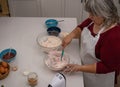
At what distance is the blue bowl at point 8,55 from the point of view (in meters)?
1.43

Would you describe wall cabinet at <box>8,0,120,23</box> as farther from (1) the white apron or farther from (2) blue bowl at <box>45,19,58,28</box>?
(1) the white apron

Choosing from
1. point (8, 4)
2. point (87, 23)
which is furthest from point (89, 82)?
point (8, 4)

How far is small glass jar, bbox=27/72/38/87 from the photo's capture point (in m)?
1.25

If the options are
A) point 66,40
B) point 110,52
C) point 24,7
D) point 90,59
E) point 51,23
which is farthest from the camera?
point 24,7

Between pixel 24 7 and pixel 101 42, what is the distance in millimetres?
1476

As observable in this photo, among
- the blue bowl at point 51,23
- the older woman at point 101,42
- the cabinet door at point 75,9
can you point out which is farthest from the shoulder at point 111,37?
the cabinet door at point 75,9

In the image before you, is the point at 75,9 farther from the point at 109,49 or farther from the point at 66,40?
the point at 109,49

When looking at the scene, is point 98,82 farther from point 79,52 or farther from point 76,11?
point 76,11

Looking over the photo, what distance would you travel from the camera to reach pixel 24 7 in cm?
254

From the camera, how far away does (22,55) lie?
4.92ft

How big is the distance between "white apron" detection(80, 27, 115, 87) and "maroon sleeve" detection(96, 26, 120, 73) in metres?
0.12

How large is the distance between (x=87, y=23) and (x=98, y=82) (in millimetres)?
447

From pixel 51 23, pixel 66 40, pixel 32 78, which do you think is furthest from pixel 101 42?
pixel 51 23

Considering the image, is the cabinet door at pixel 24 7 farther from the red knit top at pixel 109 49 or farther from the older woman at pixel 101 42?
the red knit top at pixel 109 49
